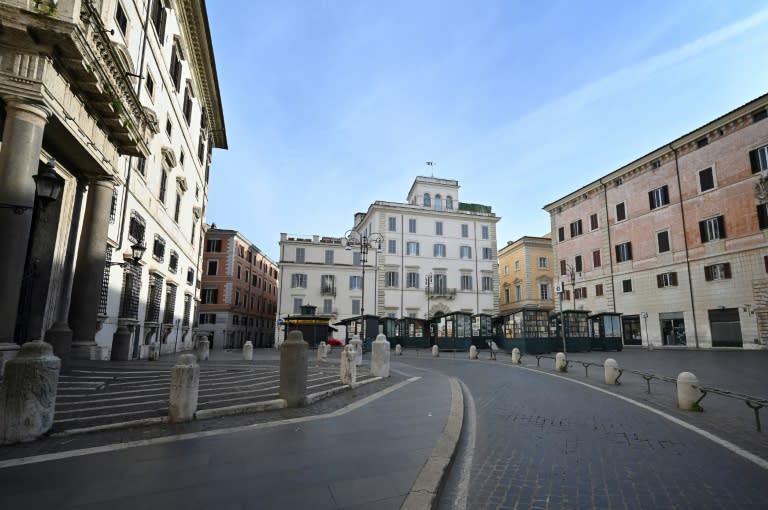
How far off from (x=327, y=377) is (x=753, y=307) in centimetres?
2931

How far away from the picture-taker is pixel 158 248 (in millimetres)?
18750

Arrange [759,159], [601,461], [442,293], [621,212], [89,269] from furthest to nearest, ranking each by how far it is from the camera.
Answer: [442,293] → [621,212] → [759,159] → [89,269] → [601,461]

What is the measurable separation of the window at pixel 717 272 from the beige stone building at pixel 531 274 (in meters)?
20.5

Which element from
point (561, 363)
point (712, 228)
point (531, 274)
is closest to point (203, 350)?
point (561, 363)

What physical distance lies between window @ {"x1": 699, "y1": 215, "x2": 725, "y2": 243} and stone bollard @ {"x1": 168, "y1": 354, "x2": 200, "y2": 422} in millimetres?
35051

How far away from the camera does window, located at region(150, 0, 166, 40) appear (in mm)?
15938

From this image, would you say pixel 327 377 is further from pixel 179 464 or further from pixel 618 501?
pixel 618 501

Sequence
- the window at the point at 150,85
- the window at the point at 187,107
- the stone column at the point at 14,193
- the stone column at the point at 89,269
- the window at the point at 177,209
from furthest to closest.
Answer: the window at the point at 187,107 → the window at the point at 177,209 → the window at the point at 150,85 → the stone column at the point at 89,269 → the stone column at the point at 14,193

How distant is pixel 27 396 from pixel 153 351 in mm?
12917

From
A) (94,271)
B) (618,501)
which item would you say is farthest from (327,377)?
(618,501)

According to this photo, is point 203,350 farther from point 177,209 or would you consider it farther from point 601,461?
point 601,461

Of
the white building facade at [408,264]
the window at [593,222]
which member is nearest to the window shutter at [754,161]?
the window at [593,222]

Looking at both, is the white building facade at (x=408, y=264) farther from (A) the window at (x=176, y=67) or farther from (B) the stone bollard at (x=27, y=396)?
(B) the stone bollard at (x=27, y=396)

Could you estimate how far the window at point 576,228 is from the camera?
1661 inches
